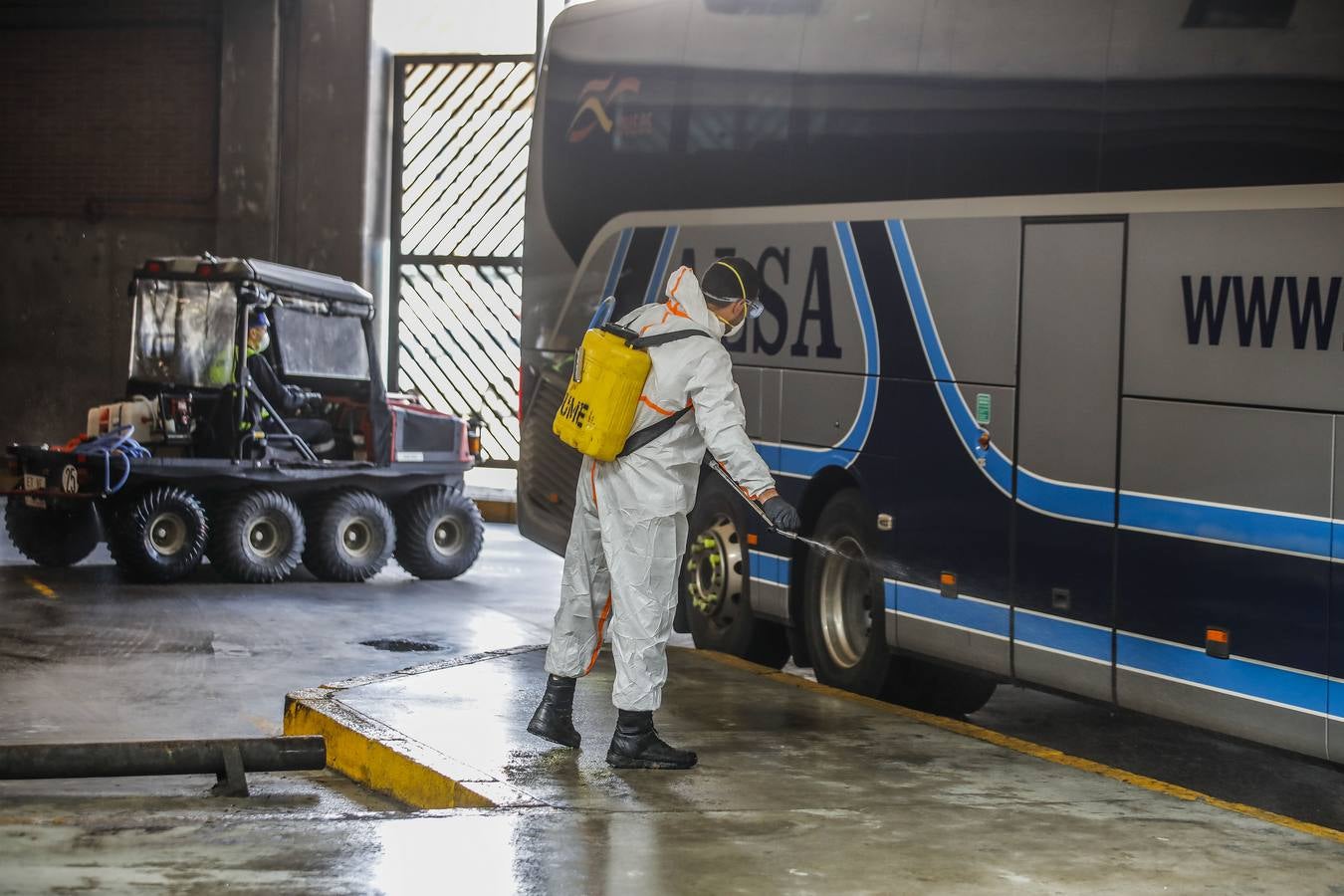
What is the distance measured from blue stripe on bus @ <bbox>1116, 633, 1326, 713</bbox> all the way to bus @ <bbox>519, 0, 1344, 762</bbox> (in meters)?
0.01

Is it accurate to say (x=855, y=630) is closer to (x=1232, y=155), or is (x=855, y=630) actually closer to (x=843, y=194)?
(x=843, y=194)

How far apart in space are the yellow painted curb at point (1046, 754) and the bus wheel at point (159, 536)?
603 centimetres

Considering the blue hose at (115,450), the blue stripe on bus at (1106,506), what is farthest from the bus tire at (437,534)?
the blue stripe on bus at (1106,506)

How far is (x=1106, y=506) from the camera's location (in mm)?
7887

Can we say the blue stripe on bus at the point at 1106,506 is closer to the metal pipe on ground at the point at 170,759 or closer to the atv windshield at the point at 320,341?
the metal pipe on ground at the point at 170,759

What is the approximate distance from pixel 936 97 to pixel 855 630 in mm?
2803

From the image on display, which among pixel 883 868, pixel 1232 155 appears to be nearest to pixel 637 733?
pixel 883 868

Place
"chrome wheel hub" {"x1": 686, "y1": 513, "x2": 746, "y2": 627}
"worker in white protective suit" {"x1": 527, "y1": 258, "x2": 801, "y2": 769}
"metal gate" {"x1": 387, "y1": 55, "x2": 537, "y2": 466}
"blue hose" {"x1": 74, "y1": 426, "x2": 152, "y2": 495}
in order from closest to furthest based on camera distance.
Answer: "worker in white protective suit" {"x1": 527, "y1": 258, "x2": 801, "y2": 769} < "chrome wheel hub" {"x1": 686, "y1": 513, "x2": 746, "y2": 627} < "blue hose" {"x1": 74, "y1": 426, "x2": 152, "y2": 495} < "metal gate" {"x1": 387, "y1": 55, "x2": 537, "y2": 466}

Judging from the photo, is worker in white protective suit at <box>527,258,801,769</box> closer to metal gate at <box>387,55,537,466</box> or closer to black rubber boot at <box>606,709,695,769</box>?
black rubber boot at <box>606,709,695,769</box>

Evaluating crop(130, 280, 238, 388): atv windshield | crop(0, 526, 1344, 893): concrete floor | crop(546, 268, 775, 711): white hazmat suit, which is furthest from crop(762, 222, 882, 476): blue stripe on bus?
crop(130, 280, 238, 388): atv windshield

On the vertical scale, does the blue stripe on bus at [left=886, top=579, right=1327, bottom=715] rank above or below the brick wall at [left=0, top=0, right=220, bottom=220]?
below

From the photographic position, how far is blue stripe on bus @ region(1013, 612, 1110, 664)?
795cm

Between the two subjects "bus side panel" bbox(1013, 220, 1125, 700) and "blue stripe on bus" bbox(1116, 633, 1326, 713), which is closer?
"blue stripe on bus" bbox(1116, 633, 1326, 713)

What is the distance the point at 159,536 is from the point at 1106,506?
887cm
